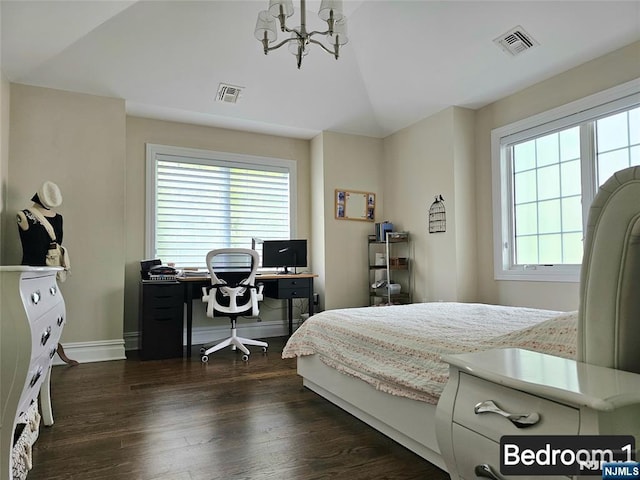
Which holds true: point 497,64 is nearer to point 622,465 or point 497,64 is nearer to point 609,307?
point 609,307

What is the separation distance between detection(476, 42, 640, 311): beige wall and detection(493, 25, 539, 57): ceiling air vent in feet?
1.52

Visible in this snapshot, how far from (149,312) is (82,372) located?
0.74m

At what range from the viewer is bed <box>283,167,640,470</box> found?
953 mm

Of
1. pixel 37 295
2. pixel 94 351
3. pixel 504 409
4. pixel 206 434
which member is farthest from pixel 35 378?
pixel 94 351

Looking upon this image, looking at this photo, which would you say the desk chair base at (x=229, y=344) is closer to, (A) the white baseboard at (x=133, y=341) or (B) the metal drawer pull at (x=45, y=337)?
Result: (A) the white baseboard at (x=133, y=341)

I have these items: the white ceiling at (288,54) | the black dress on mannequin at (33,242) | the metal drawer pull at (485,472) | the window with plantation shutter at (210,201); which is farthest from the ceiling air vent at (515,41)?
the black dress on mannequin at (33,242)

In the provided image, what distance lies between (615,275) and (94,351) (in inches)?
168

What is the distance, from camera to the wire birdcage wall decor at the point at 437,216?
4.52m

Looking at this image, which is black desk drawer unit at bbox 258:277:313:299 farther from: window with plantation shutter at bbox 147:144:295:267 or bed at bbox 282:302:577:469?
bed at bbox 282:302:577:469

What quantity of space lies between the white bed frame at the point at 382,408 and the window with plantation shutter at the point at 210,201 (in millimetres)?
2579

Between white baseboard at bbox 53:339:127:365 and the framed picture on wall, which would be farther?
the framed picture on wall

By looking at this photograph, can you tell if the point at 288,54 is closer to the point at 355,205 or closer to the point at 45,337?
the point at 355,205

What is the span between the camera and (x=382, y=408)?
210 cm

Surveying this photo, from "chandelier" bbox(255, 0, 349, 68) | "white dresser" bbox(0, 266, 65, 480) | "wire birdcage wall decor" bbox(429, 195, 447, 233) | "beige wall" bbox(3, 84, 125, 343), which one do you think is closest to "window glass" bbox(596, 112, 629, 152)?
"wire birdcage wall decor" bbox(429, 195, 447, 233)
